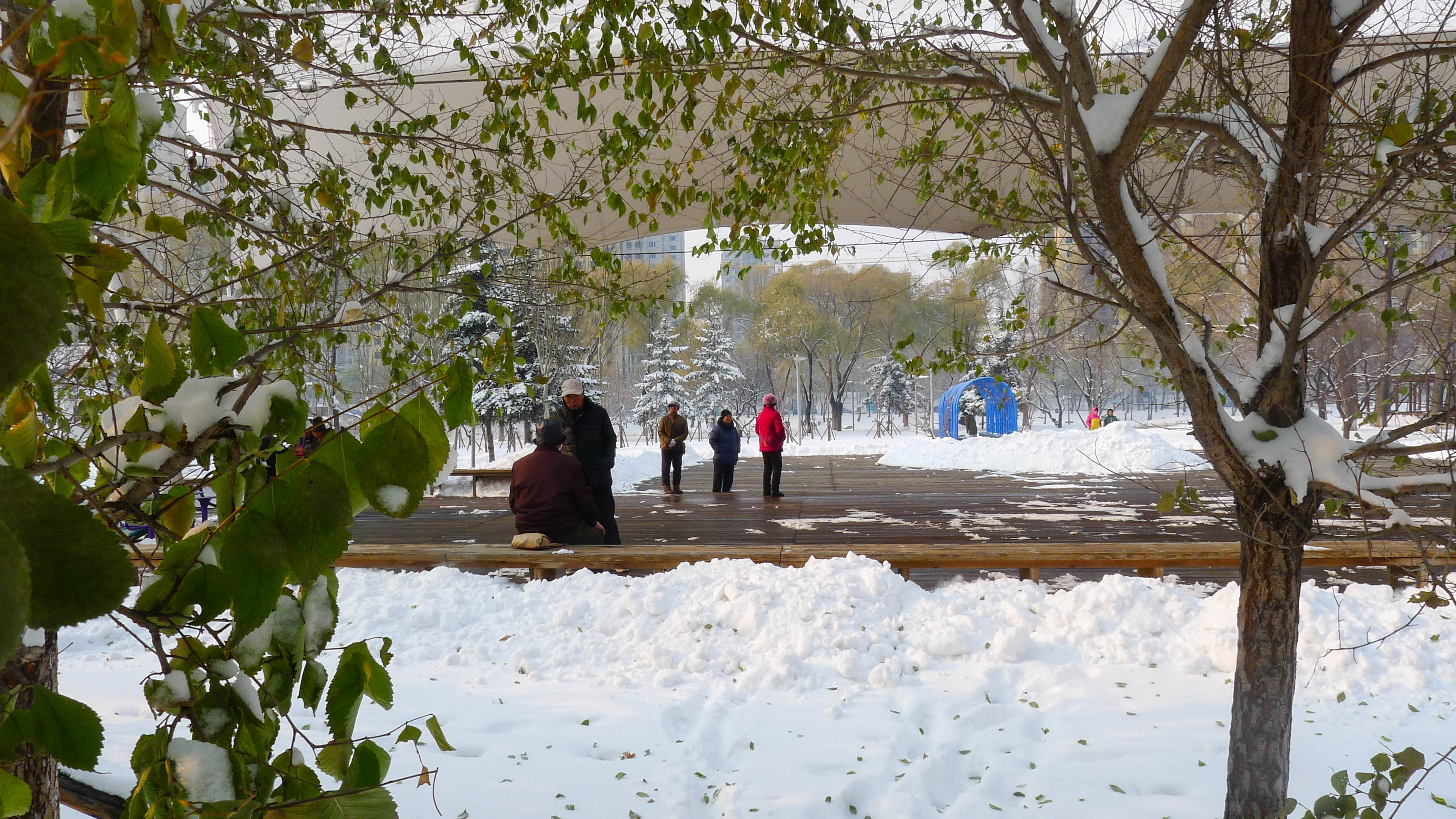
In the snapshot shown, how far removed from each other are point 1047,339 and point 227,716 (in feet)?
9.05

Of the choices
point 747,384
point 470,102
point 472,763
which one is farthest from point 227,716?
point 747,384

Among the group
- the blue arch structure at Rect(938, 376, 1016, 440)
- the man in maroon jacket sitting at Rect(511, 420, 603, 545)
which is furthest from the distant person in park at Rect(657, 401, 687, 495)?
the blue arch structure at Rect(938, 376, 1016, 440)

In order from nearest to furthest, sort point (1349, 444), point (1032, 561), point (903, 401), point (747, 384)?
point (1349, 444) → point (1032, 561) → point (747, 384) → point (903, 401)

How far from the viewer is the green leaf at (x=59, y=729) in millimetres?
590

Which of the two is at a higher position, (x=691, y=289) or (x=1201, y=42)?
(x=691, y=289)

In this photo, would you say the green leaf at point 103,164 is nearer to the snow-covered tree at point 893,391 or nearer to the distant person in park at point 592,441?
the distant person in park at point 592,441

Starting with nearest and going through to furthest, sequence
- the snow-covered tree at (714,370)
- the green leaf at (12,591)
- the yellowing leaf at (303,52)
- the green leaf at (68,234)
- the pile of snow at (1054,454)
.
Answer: the green leaf at (12,591) → the green leaf at (68,234) → the yellowing leaf at (303,52) → the pile of snow at (1054,454) → the snow-covered tree at (714,370)

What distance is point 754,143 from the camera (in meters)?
3.27

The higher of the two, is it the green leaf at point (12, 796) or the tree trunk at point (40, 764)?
the green leaf at point (12, 796)

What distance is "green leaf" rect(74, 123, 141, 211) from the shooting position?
595 millimetres

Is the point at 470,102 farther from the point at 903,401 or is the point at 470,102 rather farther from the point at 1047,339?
the point at 903,401

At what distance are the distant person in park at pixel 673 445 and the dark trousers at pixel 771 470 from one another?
1.48 meters

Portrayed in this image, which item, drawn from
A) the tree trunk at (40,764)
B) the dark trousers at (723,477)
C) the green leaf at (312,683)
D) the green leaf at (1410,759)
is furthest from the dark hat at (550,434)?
the dark trousers at (723,477)

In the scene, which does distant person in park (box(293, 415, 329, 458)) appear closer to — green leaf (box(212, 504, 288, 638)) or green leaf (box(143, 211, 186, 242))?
green leaf (box(212, 504, 288, 638))
